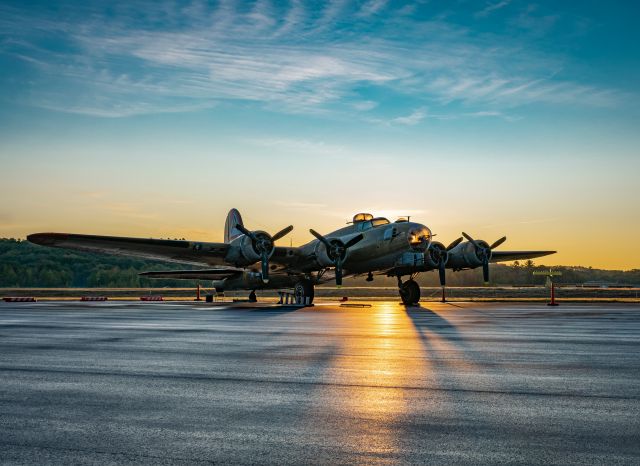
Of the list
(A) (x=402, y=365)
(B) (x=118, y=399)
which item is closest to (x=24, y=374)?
(B) (x=118, y=399)

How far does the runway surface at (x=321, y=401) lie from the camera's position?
5734mm

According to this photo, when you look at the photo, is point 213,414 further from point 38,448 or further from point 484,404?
point 484,404

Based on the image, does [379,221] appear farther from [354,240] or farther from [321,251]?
[321,251]

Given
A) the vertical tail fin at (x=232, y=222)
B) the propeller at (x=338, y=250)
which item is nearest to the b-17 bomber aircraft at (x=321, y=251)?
the propeller at (x=338, y=250)

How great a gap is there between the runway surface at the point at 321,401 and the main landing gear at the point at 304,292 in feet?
79.6

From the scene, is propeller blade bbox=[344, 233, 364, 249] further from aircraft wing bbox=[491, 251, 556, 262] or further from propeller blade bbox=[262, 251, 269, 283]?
aircraft wing bbox=[491, 251, 556, 262]

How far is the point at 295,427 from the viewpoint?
6.62 meters

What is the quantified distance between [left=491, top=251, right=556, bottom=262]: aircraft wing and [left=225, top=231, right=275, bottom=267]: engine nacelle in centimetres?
1992

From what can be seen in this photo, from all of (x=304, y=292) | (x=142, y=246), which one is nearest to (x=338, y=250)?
(x=304, y=292)

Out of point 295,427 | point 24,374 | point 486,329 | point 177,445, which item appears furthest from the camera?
point 486,329

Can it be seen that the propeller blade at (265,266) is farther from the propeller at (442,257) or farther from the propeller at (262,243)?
the propeller at (442,257)

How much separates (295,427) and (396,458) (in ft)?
4.79

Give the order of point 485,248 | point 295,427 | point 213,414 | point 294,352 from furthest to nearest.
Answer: point 485,248 → point 294,352 → point 213,414 → point 295,427

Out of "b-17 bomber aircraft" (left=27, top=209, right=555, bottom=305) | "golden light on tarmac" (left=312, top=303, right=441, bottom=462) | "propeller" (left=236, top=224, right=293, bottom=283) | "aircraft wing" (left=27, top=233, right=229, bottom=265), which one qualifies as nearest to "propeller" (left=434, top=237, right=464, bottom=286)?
"b-17 bomber aircraft" (left=27, top=209, right=555, bottom=305)
